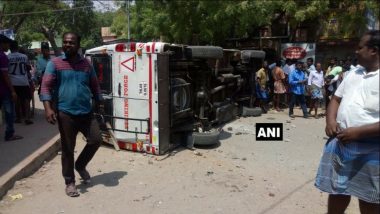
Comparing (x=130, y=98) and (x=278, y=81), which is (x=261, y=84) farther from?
(x=130, y=98)

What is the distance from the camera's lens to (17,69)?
26.5 ft

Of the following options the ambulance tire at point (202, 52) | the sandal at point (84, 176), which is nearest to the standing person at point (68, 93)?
the sandal at point (84, 176)

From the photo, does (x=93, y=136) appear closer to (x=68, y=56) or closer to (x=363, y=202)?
(x=68, y=56)

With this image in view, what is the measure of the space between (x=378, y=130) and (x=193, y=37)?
46.1ft

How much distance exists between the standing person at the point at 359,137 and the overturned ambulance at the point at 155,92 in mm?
3754

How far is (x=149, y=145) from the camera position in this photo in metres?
6.82

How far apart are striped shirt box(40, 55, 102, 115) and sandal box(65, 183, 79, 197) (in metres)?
0.90

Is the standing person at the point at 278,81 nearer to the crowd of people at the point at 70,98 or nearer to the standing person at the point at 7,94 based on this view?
the standing person at the point at 7,94

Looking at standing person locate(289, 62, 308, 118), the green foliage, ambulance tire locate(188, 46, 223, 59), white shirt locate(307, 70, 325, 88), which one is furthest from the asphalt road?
the green foliage

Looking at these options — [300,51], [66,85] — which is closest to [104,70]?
[66,85]

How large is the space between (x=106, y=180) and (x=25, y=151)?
1662 mm

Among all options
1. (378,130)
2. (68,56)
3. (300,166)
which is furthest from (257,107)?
(378,130)

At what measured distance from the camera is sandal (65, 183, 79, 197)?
480cm

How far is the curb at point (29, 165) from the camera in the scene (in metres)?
5.01
